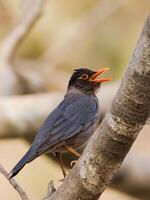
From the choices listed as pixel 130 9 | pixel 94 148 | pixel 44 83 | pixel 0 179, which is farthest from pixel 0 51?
pixel 94 148

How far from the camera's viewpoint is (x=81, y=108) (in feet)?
15.0

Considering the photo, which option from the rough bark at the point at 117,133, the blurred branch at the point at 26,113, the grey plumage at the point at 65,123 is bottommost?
the blurred branch at the point at 26,113

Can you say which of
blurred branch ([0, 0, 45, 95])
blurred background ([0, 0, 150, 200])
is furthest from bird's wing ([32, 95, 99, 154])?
blurred branch ([0, 0, 45, 95])

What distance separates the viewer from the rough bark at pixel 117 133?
2523 mm

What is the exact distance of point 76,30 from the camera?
31.3ft

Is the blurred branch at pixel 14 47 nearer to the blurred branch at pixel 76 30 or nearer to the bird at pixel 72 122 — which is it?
the blurred branch at pixel 76 30

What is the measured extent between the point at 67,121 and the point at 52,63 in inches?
193

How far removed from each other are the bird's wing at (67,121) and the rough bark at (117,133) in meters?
0.98

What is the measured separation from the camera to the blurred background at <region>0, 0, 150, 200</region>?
5.67 meters

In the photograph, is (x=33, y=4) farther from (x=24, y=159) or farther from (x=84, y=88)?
(x=24, y=159)

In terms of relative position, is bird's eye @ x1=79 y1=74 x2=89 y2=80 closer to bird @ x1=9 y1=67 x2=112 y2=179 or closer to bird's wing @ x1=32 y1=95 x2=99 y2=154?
bird @ x1=9 y1=67 x2=112 y2=179

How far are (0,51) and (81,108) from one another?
316 centimetres

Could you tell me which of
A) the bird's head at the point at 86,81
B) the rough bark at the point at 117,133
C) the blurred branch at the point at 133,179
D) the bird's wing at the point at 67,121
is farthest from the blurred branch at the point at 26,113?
the rough bark at the point at 117,133

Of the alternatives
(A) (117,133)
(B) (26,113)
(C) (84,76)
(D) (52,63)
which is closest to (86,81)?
(C) (84,76)
